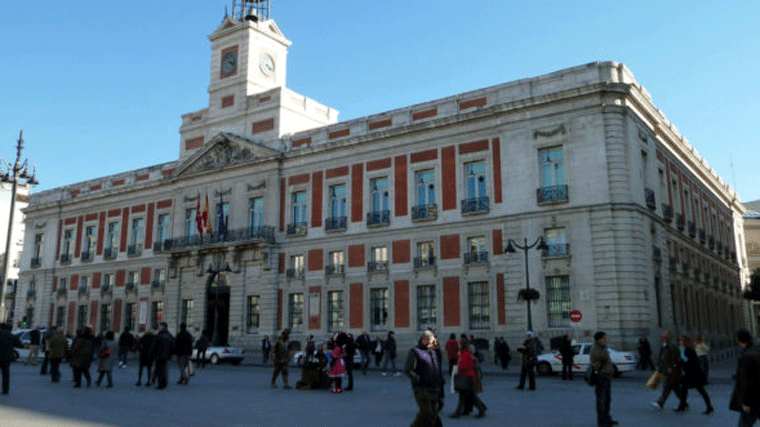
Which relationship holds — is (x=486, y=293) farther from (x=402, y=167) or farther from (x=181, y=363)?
(x=181, y=363)

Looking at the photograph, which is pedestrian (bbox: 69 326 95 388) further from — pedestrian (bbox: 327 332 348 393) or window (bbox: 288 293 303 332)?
window (bbox: 288 293 303 332)

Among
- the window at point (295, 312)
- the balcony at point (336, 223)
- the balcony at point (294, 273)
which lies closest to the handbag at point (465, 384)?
the balcony at point (336, 223)

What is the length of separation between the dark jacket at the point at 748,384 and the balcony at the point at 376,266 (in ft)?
86.8

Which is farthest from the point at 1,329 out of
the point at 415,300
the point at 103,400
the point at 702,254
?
the point at 702,254

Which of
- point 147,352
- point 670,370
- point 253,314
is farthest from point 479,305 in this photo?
point 670,370

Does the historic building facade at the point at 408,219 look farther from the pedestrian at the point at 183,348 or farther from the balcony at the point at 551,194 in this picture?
the pedestrian at the point at 183,348

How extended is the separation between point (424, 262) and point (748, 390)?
25.3 m

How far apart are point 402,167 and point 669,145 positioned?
14.2 m

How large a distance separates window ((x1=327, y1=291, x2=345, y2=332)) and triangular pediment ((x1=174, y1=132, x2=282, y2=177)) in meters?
8.95

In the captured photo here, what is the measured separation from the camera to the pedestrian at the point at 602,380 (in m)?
10.9

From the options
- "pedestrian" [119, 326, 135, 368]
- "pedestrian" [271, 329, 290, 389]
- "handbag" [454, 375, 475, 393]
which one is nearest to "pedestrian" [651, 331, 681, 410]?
"handbag" [454, 375, 475, 393]

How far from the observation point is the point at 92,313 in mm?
46906

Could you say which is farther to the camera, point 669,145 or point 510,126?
point 669,145

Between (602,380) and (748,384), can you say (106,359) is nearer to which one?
(602,380)
